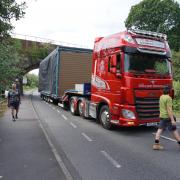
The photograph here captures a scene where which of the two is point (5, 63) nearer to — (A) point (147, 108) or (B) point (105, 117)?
(B) point (105, 117)

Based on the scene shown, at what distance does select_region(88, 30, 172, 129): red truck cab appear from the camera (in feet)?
39.8

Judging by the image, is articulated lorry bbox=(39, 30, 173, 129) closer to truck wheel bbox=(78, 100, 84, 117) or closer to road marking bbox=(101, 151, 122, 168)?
truck wheel bbox=(78, 100, 84, 117)

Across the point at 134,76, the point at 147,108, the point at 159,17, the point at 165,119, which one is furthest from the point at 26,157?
the point at 159,17

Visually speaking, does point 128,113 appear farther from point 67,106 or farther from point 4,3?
point 67,106

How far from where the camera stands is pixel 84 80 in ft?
72.9

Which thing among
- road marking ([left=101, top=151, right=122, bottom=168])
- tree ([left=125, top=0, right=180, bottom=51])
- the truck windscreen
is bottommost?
road marking ([left=101, top=151, right=122, bottom=168])

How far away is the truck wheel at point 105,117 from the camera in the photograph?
13.3m

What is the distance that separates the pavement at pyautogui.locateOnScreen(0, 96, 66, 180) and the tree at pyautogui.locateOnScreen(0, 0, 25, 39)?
3.71 metres

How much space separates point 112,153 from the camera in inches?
359

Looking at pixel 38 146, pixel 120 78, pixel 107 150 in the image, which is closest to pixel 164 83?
pixel 120 78

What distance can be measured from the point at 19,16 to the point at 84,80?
35.5 feet

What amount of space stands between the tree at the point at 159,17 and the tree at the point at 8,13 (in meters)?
45.8

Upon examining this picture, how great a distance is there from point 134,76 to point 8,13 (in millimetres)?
4779

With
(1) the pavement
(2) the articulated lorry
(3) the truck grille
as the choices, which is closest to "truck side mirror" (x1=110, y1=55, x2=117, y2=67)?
(2) the articulated lorry
